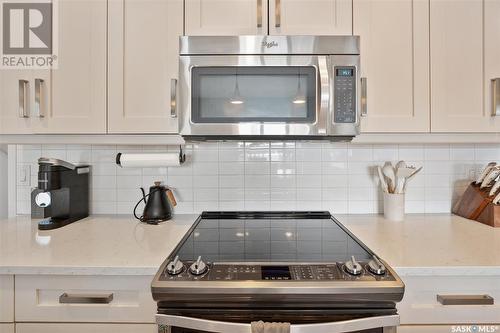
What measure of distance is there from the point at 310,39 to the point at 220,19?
40 cm

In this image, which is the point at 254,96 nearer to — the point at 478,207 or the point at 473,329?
the point at 473,329

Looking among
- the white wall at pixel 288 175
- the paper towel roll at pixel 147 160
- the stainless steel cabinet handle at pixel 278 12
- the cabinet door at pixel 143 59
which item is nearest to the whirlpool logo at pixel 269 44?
the stainless steel cabinet handle at pixel 278 12

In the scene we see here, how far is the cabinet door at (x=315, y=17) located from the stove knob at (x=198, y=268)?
98cm

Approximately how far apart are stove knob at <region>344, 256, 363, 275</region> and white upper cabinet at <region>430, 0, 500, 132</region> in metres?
0.80

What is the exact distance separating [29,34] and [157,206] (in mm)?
957

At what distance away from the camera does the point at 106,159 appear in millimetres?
1658

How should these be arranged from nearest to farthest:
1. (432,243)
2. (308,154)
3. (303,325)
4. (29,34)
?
(303,325), (432,243), (29,34), (308,154)

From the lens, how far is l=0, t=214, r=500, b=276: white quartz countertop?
96 cm

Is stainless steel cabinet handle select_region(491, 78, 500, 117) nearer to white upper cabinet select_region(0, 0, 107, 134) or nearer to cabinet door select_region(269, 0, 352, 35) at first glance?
cabinet door select_region(269, 0, 352, 35)

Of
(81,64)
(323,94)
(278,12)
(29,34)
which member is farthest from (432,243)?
(29,34)

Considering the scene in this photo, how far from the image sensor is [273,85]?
50.3 inches

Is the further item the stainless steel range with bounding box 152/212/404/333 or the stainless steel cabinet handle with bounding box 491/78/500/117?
the stainless steel cabinet handle with bounding box 491/78/500/117

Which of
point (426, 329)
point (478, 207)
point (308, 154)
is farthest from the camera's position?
point (308, 154)

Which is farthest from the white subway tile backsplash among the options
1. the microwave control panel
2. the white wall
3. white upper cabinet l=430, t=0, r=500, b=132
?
white upper cabinet l=430, t=0, r=500, b=132
